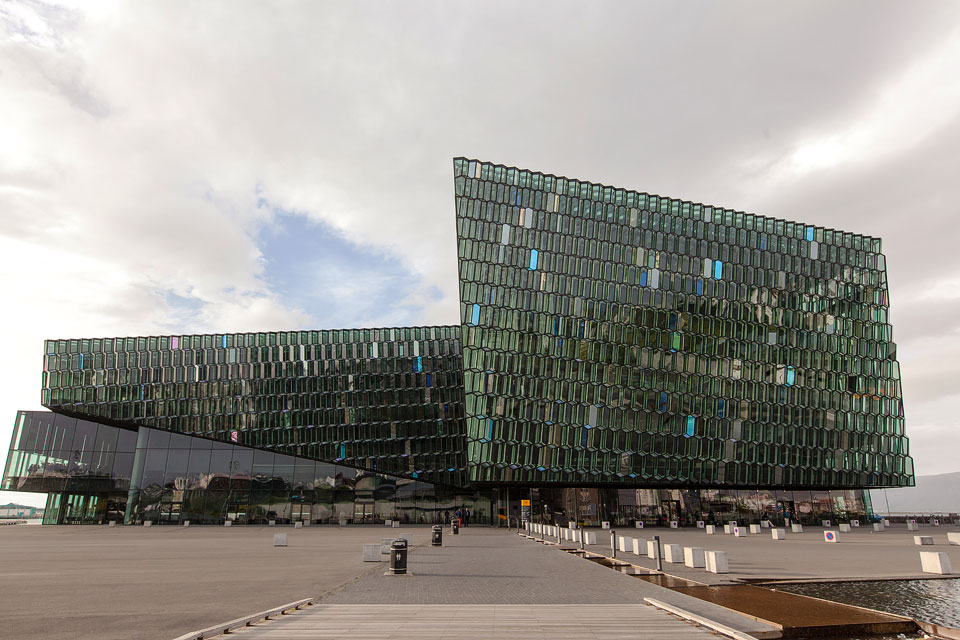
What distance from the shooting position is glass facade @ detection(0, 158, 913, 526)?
60000mm

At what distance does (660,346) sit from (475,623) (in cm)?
5544

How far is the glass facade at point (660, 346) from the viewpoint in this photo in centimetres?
5844

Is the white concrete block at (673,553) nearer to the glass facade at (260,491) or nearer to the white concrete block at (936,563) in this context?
the white concrete block at (936,563)

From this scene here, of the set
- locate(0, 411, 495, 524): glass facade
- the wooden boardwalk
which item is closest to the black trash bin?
the wooden boardwalk

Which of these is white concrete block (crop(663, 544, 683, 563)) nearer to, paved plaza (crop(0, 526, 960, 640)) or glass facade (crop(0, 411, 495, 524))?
paved plaza (crop(0, 526, 960, 640))

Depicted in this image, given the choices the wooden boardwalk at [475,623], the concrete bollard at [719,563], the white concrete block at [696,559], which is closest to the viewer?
the wooden boardwalk at [475,623]

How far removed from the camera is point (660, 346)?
205 ft

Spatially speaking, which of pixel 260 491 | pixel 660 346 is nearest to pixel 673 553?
pixel 660 346

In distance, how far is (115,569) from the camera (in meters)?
19.4

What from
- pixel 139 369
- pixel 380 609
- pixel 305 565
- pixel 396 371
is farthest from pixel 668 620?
pixel 139 369

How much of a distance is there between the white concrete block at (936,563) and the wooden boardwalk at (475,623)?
11.5m

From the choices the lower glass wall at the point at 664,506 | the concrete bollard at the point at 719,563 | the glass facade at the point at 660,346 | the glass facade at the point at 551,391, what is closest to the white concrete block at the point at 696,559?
the concrete bollard at the point at 719,563

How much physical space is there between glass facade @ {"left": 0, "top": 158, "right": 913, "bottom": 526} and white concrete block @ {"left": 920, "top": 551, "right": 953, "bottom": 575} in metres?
40.6

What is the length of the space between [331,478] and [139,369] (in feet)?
79.9
